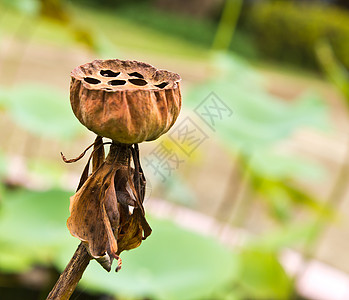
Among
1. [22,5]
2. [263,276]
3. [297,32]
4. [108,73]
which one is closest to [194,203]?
[263,276]

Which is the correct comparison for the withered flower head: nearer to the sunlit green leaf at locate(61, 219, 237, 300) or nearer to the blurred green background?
the blurred green background

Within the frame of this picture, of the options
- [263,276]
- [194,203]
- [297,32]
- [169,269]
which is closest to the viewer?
[169,269]

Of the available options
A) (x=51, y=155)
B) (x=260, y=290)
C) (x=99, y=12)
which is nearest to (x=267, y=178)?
(x=260, y=290)

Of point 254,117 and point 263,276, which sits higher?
point 254,117

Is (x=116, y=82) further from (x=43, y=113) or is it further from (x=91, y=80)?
(x=43, y=113)

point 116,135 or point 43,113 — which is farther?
point 43,113

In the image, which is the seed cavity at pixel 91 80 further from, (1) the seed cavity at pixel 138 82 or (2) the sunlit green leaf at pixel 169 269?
(2) the sunlit green leaf at pixel 169 269

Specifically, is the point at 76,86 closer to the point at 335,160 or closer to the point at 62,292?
the point at 62,292
